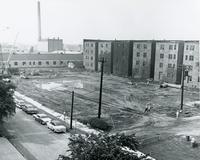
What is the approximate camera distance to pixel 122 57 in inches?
3374

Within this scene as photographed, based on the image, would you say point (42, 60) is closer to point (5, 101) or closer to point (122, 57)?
point (122, 57)

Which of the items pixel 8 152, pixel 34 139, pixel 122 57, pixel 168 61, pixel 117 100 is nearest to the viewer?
pixel 8 152

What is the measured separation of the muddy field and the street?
6764mm

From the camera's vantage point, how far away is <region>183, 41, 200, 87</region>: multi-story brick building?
66.4m

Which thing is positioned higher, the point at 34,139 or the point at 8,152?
the point at 8,152

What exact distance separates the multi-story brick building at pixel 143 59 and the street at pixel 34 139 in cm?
4855

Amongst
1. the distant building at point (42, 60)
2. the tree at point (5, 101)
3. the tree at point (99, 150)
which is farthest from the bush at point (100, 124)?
the distant building at point (42, 60)

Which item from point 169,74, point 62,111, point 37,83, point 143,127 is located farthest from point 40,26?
point 143,127

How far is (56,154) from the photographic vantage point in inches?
993

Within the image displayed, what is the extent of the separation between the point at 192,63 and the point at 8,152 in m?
53.5

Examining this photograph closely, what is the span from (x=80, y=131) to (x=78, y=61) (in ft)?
264

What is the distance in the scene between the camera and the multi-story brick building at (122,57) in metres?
83.8

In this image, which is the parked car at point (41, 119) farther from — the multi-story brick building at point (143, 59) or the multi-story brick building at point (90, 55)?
the multi-story brick building at point (90, 55)

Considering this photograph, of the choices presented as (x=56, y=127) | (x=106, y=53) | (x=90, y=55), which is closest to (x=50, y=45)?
(x=90, y=55)
